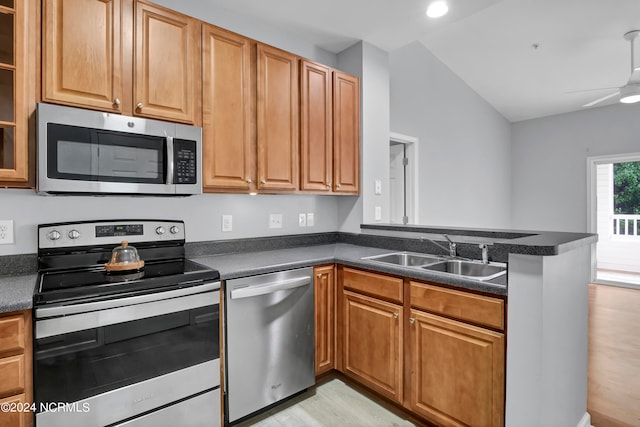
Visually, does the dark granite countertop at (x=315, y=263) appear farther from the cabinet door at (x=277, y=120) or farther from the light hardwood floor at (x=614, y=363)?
the light hardwood floor at (x=614, y=363)

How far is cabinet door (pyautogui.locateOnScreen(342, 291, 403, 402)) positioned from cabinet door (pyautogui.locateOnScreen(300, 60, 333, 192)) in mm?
897

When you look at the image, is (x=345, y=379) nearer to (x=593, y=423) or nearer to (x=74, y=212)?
(x=593, y=423)

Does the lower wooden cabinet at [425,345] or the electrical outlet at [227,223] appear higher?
the electrical outlet at [227,223]

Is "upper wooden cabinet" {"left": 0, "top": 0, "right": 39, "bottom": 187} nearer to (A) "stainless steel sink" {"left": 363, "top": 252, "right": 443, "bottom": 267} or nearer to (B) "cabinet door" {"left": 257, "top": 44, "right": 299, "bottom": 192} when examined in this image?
(B) "cabinet door" {"left": 257, "top": 44, "right": 299, "bottom": 192}

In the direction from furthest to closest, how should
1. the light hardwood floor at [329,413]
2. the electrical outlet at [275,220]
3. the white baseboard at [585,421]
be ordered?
the electrical outlet at [275,220]
the light hardwood floor at [329,413]
the white baseboard at [585,421]

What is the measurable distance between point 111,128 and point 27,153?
359mm

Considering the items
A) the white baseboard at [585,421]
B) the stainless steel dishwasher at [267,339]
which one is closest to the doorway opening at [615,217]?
the white baseboard at [585,421]

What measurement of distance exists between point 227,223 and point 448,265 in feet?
5.12

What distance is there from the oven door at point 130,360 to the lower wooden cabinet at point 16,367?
1.4 inches

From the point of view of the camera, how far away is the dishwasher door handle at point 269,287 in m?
1.85

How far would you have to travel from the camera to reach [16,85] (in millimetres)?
1507

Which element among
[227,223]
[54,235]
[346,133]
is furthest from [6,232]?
[346,133]

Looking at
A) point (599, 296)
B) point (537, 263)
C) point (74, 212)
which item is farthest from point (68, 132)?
point (599, 296)

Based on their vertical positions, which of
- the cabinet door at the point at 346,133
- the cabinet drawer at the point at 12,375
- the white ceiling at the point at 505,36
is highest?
the white ceiling at the point at 505,36
